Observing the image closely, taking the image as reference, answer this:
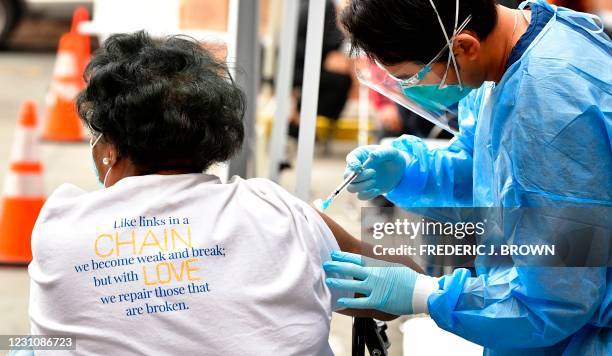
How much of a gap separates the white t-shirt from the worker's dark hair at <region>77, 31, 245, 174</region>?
0.09 m

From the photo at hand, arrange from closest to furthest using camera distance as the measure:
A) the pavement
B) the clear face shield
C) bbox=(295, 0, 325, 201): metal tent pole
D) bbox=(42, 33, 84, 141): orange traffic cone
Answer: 1. the clear face shield
2. bbox=(295, 0, 325, 201): metal tent pole
3. the pavement
4. bbox=(42, 33, 84, 141): orange traffic cone

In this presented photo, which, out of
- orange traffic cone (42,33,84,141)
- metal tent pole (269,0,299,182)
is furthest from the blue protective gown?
orange traffic cone (42,33,84,141)

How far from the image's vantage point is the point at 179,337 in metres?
1.65

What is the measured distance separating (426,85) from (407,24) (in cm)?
25

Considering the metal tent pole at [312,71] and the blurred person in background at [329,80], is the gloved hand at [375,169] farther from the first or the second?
the blurred person in background at [329,80]

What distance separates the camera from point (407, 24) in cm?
178

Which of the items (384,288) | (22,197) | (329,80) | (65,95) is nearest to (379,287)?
(384,288)

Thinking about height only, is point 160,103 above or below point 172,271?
above

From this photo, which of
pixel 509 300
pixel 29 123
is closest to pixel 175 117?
pixel 509 300

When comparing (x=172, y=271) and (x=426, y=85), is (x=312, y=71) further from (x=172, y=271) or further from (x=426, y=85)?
(x=172, y=271)

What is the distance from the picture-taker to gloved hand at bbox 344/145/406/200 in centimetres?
225

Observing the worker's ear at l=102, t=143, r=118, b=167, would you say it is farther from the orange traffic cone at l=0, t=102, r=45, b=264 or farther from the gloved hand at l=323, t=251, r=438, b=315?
the orange traffic cone at l=0, t=102, r=45, b=264

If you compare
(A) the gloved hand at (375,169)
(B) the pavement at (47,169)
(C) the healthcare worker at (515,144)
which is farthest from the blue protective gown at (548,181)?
(B) the pavement at (47,169)

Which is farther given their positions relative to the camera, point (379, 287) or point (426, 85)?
point (426, 85)
